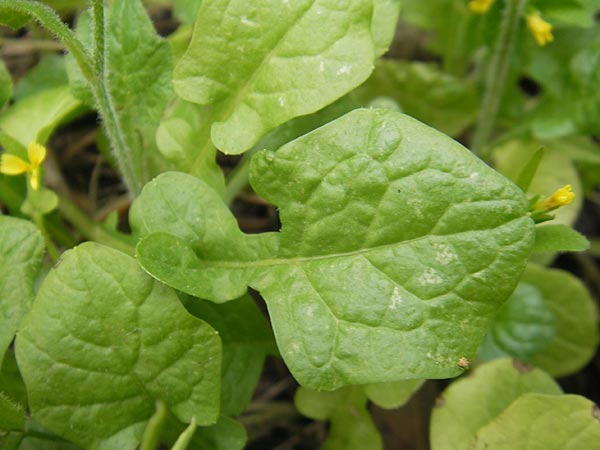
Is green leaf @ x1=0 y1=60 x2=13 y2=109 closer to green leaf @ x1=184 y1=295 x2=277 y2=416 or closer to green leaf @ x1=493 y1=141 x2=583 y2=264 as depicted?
green leaf @ x1=184 y1=295 x2=277 y2=416

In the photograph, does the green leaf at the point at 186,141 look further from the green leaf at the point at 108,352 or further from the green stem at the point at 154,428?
the green stem at the point at 154,428

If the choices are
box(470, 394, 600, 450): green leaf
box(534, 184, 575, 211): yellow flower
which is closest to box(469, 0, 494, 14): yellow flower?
box(534, 184, 575, 211): yellow flower

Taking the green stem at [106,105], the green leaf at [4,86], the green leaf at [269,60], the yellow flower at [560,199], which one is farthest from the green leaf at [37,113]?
the yellow flower at [560,199]

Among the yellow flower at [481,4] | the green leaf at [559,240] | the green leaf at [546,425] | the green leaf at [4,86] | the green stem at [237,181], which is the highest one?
the yellow flower at [481,4]

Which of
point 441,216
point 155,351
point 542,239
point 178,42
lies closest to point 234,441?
point 155,351

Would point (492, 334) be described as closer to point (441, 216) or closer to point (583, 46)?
point (441, 216)
